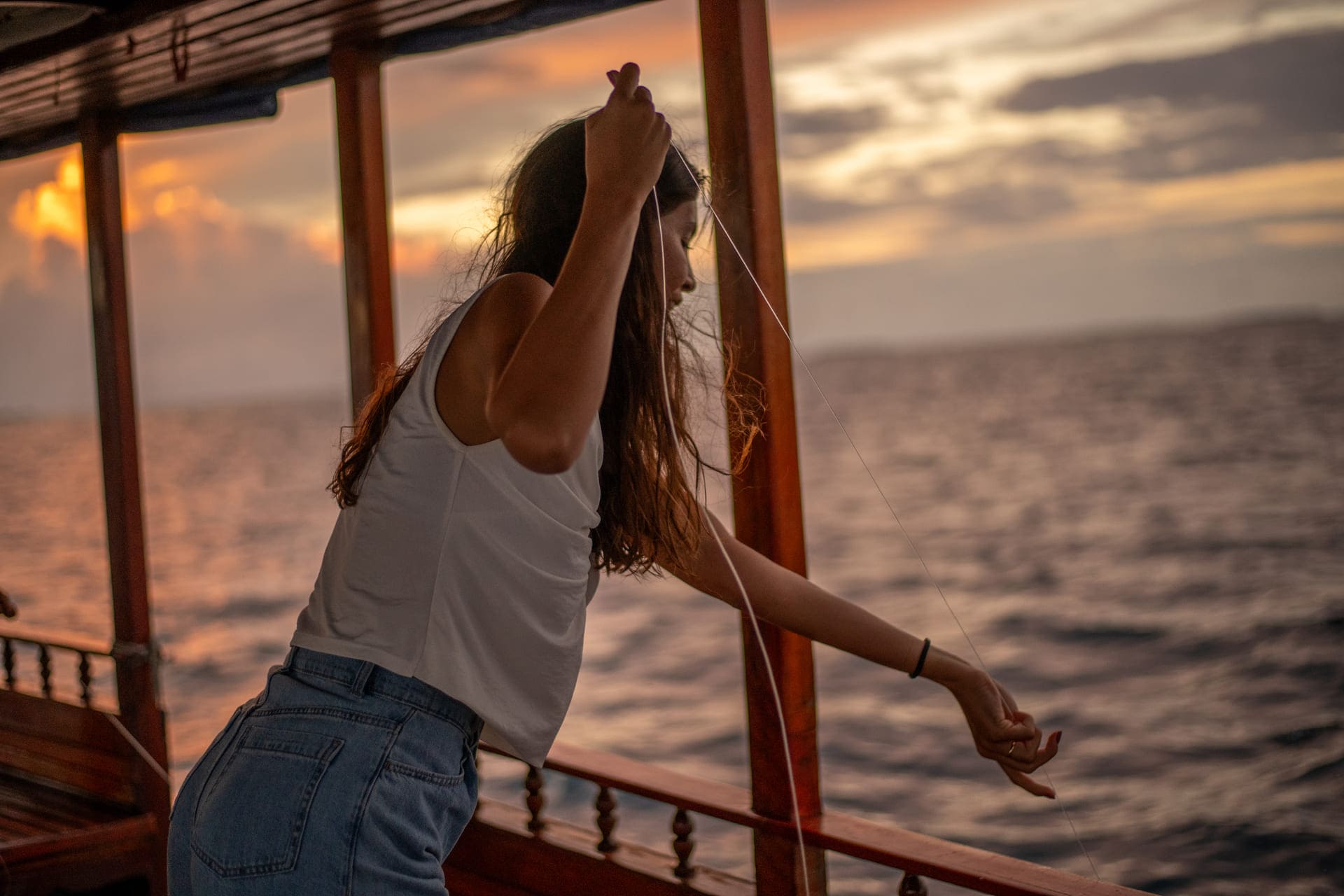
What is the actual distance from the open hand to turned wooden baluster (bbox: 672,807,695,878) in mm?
1064

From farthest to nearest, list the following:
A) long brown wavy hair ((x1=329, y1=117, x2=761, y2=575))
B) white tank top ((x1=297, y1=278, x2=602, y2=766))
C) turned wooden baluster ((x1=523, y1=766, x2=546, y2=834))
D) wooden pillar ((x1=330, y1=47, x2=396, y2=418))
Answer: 1. wooden pillar ((x1=330, y1=47, x2=396, y2=418))
2. turned wooden baluster ((x1=523, y1=766, x2=546, y2=834))
3. long brown wavy hair ((x1=329, y1=117, x2=761, y2=575))
4. white tank top ((x1=297, y1=278, x2=602, y2=766))

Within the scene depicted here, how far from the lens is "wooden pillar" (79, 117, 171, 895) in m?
3.44

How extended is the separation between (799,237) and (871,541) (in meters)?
8.83

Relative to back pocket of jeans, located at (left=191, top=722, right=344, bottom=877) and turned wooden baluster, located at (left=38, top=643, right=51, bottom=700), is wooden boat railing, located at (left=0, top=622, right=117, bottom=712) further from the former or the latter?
back pocket of jeans, located at (left=191, top=722, right=344, bottom=877)

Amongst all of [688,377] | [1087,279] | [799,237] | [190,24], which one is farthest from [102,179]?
[1087,279]

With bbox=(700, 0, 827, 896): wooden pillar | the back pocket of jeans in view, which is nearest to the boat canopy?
bbox=(700, 0, 827, 896): wooden pillar

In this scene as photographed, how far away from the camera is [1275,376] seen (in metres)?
39.0

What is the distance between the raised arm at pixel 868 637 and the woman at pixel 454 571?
27cm

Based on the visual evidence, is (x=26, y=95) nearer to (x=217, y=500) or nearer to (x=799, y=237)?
(x=799, y=237)

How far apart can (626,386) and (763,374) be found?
0.91 meters

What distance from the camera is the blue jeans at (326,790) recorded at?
87 centimetres

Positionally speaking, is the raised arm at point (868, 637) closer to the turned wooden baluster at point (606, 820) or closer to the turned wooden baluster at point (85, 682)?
the turned wooden baluster at point (606, 820)

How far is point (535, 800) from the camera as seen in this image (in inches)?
105

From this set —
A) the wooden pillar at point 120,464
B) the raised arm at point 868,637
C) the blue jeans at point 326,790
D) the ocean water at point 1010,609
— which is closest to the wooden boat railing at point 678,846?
the blue jeans at point 326,790
